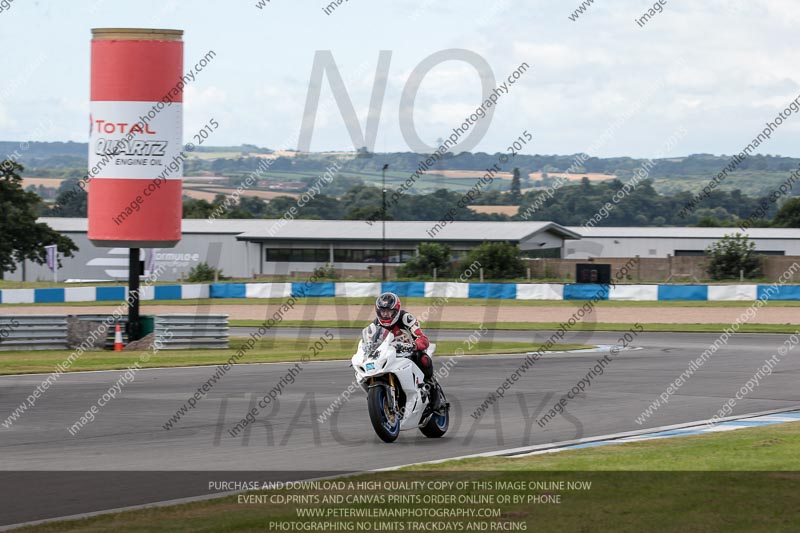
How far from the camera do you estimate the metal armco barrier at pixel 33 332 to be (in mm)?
26125

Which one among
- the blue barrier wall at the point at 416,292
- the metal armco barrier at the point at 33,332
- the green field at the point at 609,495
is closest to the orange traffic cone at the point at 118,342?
the metal armco barrier at the point at 33,332

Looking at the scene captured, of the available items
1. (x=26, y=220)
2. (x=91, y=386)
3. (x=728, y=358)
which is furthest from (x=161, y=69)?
(x=26, y=220)

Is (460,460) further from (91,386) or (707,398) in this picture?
(91,386)

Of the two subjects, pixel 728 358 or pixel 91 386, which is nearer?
pixel 91 386

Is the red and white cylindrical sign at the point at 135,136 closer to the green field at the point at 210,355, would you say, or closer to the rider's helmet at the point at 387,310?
the green field at the point at 210,355

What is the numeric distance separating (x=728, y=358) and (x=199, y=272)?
174 ft

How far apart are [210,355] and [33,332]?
453cm

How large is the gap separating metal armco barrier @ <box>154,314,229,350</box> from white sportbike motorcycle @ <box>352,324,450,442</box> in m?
16.0

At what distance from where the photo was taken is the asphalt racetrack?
9570 millimetres

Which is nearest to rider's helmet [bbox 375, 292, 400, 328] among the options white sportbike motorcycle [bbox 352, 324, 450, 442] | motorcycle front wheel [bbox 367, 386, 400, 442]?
white sportbike motorcycle [bbox 352, 324, 450, 442]

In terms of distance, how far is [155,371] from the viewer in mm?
21516

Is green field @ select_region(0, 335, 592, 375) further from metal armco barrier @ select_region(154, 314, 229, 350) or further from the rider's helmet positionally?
the rider's helmet

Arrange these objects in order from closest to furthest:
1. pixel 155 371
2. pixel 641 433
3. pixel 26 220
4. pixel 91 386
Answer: pixel 641 433, pixel 91 386, pixel 155 371, pixel 26 220

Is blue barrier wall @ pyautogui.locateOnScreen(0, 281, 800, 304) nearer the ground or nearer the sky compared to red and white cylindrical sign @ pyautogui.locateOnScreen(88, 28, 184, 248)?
nearer the ground
